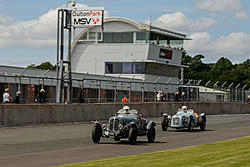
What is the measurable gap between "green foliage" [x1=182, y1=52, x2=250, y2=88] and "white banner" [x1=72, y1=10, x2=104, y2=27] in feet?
324

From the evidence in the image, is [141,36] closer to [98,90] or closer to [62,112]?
[98,90]

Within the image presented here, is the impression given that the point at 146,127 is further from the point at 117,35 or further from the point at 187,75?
the point at 187,75

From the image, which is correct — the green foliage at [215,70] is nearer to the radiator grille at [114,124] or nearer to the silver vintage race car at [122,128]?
the silver vintage race car at [122,128]

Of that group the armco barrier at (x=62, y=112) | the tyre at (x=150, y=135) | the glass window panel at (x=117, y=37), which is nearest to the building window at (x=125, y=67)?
the glass window panel at (x=117, y=37)

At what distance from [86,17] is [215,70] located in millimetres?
129439

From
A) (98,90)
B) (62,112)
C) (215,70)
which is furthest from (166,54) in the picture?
(215,70)

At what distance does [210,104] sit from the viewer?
1831 inches

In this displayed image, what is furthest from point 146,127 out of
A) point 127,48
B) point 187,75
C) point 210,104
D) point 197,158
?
point 187,75

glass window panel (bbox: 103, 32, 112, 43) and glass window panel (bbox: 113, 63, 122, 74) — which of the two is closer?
glass window panel (bbox: 113, 63, 122, 74)

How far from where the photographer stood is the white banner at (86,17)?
1652 inches

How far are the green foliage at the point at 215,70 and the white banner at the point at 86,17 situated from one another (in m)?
98.8

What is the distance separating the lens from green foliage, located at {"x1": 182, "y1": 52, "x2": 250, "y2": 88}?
149625 millimetres

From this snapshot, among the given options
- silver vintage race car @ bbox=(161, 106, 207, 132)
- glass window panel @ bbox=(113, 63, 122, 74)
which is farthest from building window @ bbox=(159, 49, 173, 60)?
silver vintage race car @ bbox=(161, 106, 207, 132)

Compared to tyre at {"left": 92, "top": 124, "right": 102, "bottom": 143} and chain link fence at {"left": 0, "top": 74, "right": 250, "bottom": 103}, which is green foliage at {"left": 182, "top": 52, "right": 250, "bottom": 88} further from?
tyre at {"left": 92, "top": 124, "right": 102, "bottom": 143}
